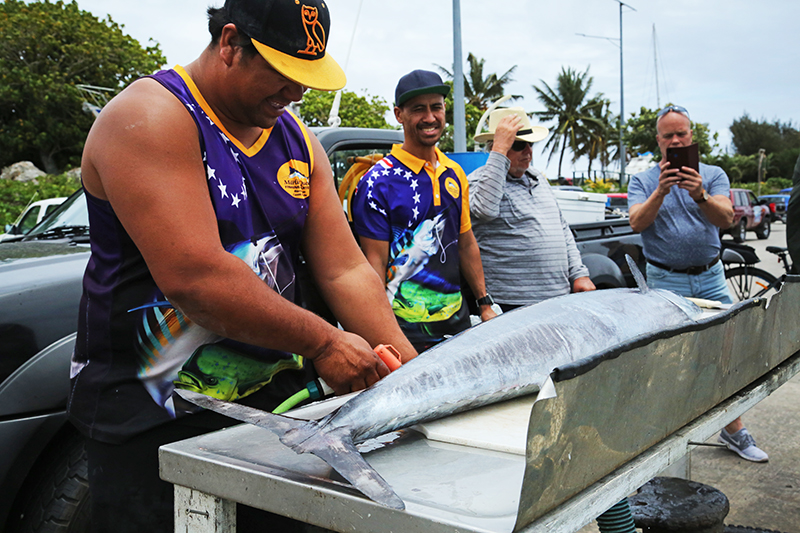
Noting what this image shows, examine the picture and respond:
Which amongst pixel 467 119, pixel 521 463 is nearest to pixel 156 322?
pixel 521 463

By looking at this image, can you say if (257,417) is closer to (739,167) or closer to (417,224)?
(417,224)

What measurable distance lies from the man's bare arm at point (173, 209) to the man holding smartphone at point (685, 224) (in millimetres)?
3139

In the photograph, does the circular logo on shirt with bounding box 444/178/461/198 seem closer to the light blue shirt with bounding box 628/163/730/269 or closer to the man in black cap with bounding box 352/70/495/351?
the man in black cap with bounding box 352/70/495/351

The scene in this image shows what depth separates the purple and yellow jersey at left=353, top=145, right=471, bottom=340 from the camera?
10.1 ft

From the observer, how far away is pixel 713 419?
1.62m

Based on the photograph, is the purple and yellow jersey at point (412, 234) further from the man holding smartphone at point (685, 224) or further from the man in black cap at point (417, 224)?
the man holding smartphone at point (685, 224)

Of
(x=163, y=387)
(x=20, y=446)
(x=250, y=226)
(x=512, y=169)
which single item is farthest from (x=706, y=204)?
(x=20, y=446)

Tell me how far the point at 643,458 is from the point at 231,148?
48.9 inches

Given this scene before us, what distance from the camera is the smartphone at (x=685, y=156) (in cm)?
378

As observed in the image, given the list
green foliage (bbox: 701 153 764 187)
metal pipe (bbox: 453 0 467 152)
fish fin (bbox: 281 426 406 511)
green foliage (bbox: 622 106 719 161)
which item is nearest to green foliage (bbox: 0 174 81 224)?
metal pipe (bbox: 453 0 467 152)

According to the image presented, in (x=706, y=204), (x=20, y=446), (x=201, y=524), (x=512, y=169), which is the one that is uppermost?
(x=512, y=169)

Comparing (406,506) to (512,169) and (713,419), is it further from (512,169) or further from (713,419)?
(512,169)

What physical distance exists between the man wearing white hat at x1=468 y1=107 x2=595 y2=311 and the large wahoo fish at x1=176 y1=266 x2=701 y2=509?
145 centimetres

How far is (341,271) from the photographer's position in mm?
1969
